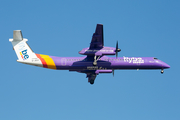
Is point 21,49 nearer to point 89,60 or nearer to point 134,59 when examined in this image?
point 89,60

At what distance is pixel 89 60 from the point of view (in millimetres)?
43875

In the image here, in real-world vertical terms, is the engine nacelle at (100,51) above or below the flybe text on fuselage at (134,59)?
above

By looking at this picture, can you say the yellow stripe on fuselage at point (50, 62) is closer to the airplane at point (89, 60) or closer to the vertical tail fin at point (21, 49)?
the airplane at point (89, 60)

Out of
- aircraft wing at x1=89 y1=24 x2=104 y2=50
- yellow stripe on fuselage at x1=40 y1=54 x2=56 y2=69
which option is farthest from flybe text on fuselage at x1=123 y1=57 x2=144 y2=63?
yellow stripe on fuselage at x1=40 y1=54 x2=56 y2=69

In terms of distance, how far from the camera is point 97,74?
4575cm

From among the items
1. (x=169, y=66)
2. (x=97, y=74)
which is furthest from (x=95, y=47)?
(x=169, y=66)

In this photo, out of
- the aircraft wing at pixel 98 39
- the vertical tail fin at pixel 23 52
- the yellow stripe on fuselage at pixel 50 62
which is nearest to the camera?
the aircraft wing at pixel 98 39

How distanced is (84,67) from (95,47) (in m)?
3.46

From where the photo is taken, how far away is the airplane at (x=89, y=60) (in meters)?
42.3

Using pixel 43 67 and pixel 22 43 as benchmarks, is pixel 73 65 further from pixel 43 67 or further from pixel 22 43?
pixel 22 43

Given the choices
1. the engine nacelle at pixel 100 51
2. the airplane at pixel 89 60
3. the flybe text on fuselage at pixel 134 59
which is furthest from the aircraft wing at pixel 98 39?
the flybe text on fuselage at pixel 134 59

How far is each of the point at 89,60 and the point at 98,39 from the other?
4.46 meters

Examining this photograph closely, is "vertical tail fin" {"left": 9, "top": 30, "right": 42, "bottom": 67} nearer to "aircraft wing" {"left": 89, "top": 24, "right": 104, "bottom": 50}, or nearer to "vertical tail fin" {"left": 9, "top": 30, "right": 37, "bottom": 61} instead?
"vertical tail fin" {"left": 9, "top": 30, "right": 37, "bottom": 61}

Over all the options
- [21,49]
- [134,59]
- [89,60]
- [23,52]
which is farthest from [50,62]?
[134,59]
